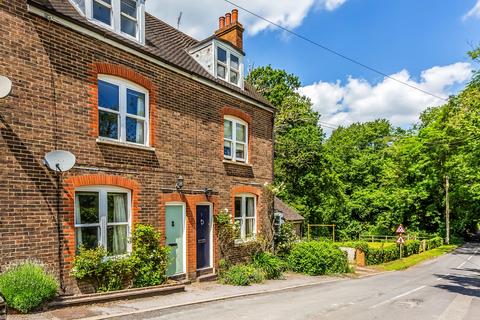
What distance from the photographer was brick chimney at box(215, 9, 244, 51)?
645 inches

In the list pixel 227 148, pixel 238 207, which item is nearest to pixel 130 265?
pixel 238 207

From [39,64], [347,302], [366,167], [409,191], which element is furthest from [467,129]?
[366,167]

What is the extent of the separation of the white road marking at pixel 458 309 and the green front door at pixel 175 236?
7.41m

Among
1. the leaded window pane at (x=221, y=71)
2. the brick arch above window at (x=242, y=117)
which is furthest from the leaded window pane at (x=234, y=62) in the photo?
the brick arch above window at (x=242, y=117)

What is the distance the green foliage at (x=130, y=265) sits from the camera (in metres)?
8.34

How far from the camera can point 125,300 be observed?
337 inches

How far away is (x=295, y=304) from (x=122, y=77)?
764cm

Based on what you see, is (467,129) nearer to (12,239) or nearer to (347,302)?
(347,302)

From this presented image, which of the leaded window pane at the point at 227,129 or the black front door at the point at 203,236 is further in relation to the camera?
the leaded window pane at the point at 227,129

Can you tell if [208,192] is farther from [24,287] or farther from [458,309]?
[458,309]

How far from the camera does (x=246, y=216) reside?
14844mm

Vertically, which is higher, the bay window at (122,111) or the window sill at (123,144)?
the bay window at (122,111)

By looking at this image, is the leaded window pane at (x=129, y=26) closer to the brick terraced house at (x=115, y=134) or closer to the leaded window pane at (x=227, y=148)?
the brick terraced house at (x=115, y=134)

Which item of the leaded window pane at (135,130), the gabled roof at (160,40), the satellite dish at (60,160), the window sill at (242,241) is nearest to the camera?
the satellite dish at (60,160)
